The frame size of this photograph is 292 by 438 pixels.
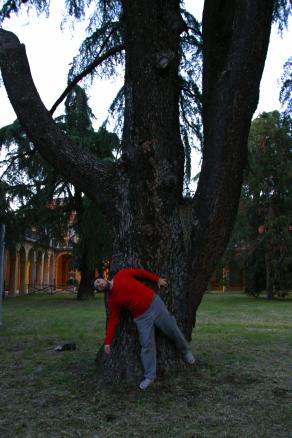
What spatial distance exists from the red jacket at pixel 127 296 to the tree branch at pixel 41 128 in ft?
3.44

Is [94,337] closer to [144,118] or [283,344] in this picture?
[283,344]

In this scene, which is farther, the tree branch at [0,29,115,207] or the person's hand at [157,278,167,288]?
the tree branch at [0,29,115,207]

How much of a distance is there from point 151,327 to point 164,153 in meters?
2.02

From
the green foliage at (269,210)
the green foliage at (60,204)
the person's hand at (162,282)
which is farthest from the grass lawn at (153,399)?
the green foliage at (269,210)

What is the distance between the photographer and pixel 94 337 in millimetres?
10672

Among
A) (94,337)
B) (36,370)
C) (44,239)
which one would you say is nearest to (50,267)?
(44,239)

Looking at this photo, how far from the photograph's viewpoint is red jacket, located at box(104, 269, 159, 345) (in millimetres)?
5825

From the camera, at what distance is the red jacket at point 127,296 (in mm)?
5825

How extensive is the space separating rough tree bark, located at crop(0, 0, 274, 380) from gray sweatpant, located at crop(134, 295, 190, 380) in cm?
19

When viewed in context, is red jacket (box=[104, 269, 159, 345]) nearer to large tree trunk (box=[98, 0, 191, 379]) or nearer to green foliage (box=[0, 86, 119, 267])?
large tree trunk (box=[98, 0, 191, 379])

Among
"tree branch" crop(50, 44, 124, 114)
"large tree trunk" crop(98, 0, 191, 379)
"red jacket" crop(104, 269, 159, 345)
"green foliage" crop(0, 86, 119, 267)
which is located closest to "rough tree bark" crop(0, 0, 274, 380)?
"large tree trunk" crop(98, 0, 191, 379)

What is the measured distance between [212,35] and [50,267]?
5050 centimetres

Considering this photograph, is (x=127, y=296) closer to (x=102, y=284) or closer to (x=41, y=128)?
(x=102, y=284)

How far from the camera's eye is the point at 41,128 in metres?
6.37
